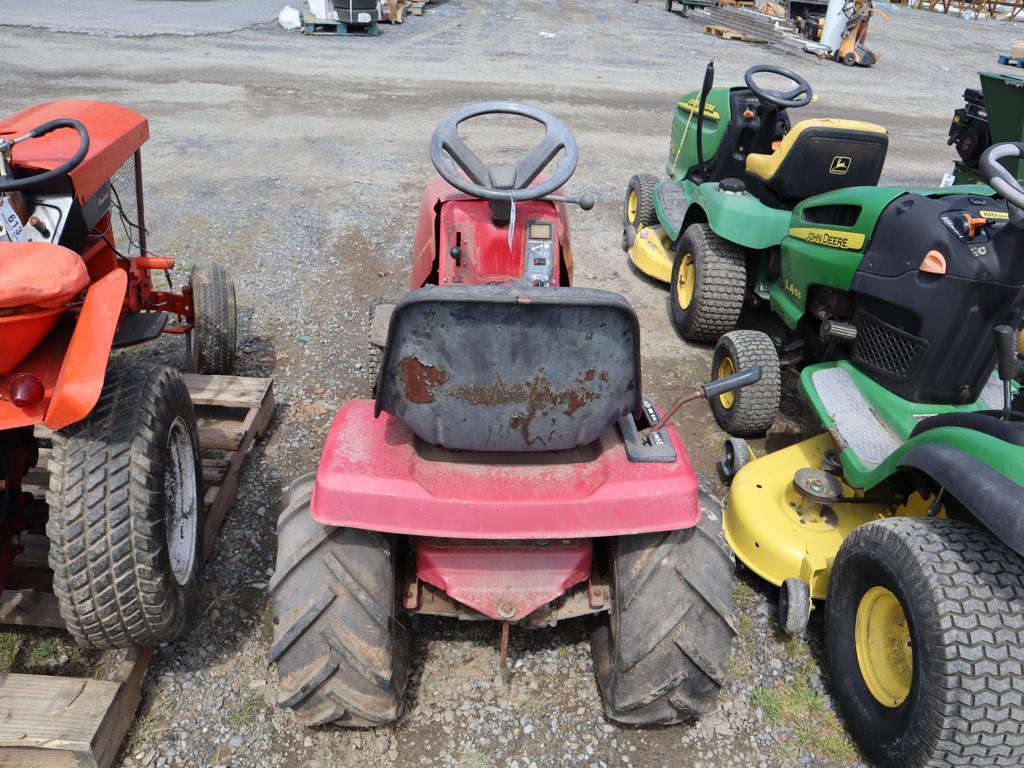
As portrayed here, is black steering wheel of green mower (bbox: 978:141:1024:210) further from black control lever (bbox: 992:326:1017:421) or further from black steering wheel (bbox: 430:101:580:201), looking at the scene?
black steering wheel (bbox: 430:101:580:201)

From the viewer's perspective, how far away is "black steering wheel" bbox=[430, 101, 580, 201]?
267cm

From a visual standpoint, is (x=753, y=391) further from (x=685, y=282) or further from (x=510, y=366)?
(x=510, y=366)

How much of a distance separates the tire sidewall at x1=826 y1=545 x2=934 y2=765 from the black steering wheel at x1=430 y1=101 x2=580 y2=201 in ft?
5.38

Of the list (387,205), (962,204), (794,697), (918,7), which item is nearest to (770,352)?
(962,204)

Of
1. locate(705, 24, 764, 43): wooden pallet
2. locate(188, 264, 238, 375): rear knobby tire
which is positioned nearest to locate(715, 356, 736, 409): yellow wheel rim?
locate(188, 264, 238, 375): rear knobby tire

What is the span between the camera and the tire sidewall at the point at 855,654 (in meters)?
1.92

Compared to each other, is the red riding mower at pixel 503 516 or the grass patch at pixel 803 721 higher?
the red riding mower at pixel 503 516

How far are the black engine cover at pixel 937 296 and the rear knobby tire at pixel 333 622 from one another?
82.4 inches

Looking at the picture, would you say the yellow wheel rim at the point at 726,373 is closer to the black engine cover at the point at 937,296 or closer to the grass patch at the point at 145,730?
the black engine cover at the point at 937,296

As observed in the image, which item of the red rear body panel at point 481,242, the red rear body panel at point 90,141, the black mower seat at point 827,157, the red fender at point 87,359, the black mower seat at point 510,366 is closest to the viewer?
the black mower seat at point 510,366

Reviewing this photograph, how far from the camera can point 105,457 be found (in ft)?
6.31

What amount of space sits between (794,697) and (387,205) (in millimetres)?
4936

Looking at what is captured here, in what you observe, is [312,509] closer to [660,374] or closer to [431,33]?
[660,374]

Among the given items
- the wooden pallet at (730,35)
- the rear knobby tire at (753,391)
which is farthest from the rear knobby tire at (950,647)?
the wooden pallet at (730,35)
